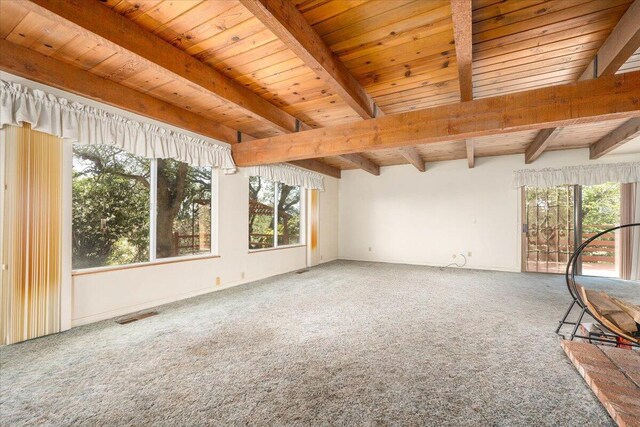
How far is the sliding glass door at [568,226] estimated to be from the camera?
5.38 m

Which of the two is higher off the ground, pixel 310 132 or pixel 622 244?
pixel 310 132

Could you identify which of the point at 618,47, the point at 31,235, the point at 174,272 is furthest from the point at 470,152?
the point at 31,235

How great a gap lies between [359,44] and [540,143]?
3.95 metres

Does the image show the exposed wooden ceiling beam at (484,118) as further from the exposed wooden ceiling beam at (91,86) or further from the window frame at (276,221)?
the window frame at (276,221)

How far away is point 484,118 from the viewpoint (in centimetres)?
266

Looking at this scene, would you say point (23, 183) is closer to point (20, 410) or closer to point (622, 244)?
point (20, 410)

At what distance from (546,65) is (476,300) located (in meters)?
2.74

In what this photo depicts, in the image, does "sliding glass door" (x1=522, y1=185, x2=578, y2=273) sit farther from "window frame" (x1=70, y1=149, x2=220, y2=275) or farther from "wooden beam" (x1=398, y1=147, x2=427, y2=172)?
"window frame" (x1=70, y1=149, x2=220, y2=275)

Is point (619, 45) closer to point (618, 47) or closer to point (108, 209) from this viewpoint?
point (618, 47)

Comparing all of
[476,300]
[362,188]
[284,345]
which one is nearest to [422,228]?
[362,188]

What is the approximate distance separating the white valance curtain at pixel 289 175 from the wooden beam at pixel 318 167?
10 cm

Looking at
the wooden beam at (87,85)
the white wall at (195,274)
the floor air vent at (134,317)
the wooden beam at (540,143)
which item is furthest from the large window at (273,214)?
the wooden beam at (540,143)

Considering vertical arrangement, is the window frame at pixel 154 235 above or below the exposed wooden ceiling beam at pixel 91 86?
below

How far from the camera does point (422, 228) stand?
21.7 feet
